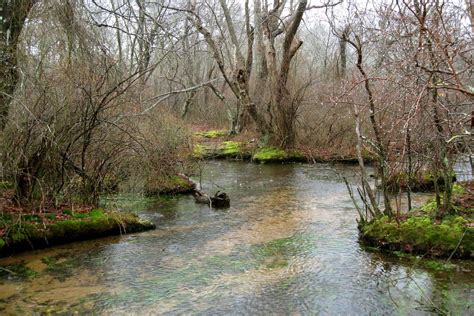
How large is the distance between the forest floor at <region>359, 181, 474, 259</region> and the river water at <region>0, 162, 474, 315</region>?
0.85ft

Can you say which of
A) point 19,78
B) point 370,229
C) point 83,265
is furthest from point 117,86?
point 370,229

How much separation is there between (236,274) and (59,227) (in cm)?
297

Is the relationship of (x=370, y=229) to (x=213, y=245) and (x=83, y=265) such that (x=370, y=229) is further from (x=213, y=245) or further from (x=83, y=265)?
(x=83, y=265)

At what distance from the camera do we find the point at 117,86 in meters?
7.67

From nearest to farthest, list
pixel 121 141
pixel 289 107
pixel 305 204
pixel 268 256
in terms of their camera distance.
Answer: pixel 268 256 → pixel 121 141 → pixel 305 204 → pixel 289 107

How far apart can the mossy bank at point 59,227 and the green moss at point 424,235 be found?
388 centimetres

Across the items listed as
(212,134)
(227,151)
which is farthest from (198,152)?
(212,134)

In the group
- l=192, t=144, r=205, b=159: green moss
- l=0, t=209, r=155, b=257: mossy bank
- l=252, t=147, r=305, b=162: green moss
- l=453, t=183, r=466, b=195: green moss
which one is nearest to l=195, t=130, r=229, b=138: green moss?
l=192, t=144, r=205, b=159: green moss

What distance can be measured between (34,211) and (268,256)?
11.9 ft

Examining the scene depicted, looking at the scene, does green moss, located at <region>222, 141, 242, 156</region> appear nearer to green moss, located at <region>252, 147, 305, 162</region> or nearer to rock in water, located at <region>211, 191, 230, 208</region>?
green moss, located at <region>252, 147, 305, 162</region>

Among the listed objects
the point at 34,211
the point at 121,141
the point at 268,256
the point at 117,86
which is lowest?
the point at 268,256

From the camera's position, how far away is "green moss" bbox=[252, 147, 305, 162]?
56.0ft

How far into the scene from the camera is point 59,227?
24.5ft

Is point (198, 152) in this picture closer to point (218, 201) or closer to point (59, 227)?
point (218, 201)
